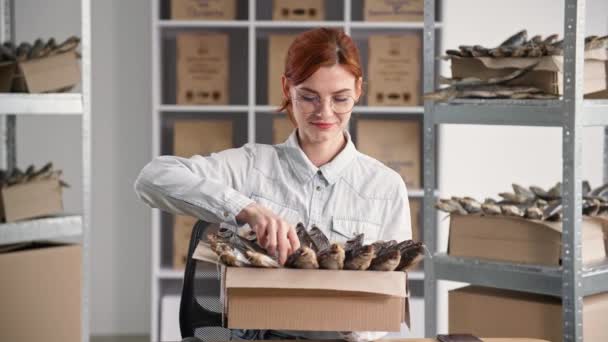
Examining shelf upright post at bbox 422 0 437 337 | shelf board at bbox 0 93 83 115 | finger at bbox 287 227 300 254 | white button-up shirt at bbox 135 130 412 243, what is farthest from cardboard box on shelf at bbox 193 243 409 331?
shelf board at bbox 0 93 83 115

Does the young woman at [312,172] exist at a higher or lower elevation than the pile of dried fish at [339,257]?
higher

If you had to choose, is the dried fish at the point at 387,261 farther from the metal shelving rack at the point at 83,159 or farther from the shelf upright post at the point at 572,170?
the metal shelving rack at the point at 83,159

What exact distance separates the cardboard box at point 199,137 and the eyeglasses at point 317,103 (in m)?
2.27

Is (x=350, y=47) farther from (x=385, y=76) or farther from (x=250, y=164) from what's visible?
(x=385, y=76)

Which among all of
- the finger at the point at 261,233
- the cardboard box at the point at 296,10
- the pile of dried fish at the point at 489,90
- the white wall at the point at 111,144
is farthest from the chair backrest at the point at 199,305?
the white wall at the point at 111,144

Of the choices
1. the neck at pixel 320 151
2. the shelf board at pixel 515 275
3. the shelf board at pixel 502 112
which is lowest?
the shelf board at pixel 515 275

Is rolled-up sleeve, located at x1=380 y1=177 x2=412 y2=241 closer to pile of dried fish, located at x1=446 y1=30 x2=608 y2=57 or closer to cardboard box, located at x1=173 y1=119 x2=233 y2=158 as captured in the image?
pile of dried fish, located at x1=446 y1=30 x2=608 y2=57

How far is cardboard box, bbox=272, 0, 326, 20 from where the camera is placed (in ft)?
13.8

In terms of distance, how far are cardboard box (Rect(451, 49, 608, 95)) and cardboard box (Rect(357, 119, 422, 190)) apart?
63.2 inches

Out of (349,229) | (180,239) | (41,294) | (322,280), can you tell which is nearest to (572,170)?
(349,229)

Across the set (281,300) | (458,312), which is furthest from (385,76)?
(281,300)

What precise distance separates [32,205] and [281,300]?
1780mm

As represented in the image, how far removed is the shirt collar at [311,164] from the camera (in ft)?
6.86

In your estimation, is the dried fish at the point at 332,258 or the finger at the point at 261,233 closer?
→ the dried fish at the point at 332,258
